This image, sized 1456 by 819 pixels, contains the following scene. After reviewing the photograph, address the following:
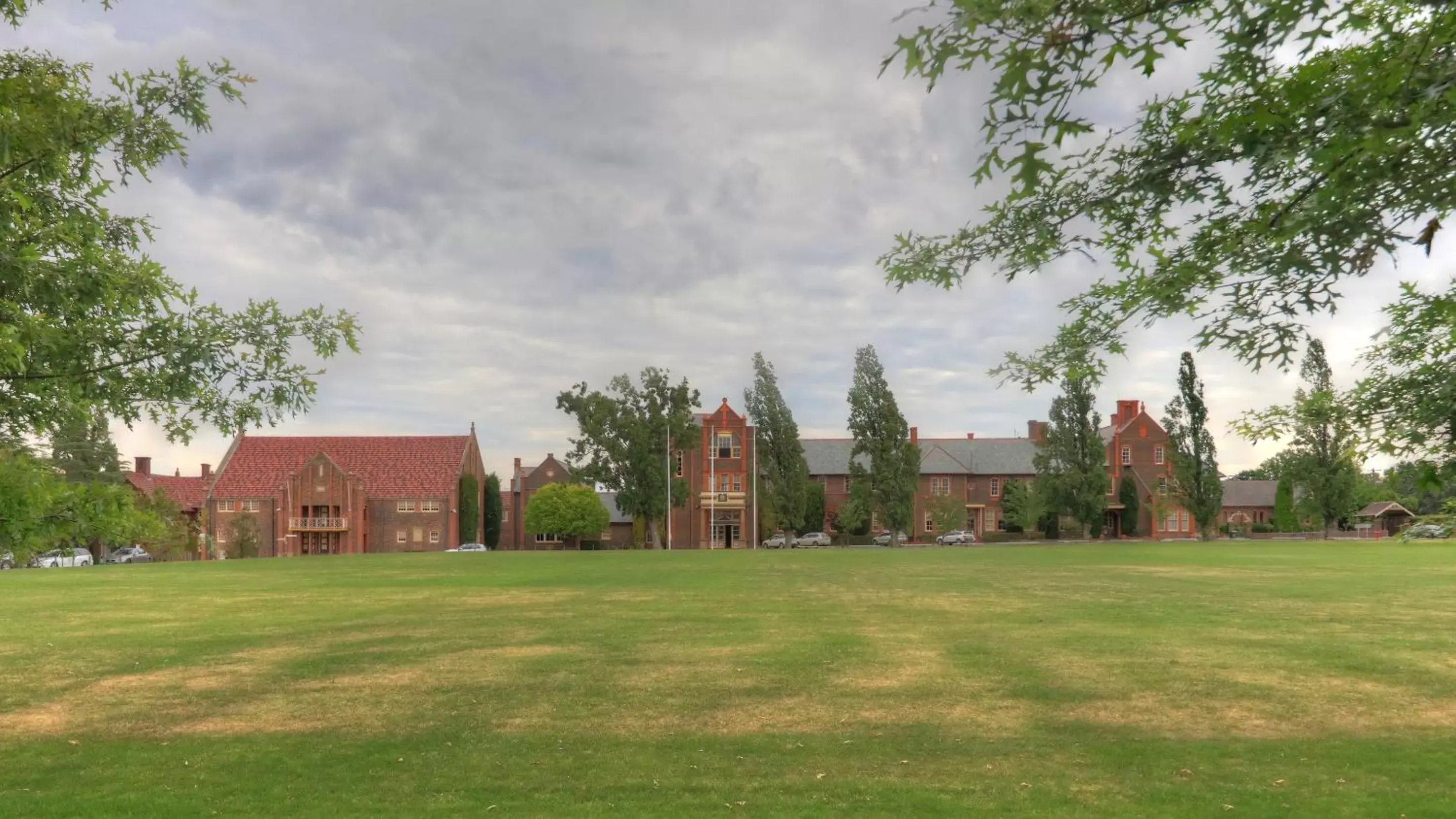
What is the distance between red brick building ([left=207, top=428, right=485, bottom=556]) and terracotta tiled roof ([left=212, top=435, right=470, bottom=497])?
82mm

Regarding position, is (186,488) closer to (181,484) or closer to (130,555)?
(181,484)

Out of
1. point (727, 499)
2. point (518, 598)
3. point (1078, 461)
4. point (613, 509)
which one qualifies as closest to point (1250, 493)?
point (1078, 461)

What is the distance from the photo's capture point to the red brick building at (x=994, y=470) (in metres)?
92.2

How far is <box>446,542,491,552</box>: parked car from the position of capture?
81812mm

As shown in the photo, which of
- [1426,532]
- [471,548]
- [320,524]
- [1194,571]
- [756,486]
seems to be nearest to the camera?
[1426,532]

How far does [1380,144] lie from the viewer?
17.3ft

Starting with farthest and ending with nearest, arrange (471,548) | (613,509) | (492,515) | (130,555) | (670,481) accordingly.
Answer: (613,509), (492,515), (471,548), (670,481), (130,555)

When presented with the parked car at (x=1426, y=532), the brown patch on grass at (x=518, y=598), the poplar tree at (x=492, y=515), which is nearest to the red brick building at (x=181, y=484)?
the poplar tree at (x=492, y=515)

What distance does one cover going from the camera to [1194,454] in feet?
260

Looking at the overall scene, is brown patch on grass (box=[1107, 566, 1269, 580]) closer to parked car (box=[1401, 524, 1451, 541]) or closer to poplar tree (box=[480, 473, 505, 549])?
parked car (box=[1401, 524, 1451, 541])

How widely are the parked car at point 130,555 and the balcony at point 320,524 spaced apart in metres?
11.7

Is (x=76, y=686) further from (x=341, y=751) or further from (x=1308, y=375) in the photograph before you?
(x=1308, y=375)

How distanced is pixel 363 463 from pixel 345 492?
6.61m

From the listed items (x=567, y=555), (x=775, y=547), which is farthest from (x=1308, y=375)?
(x=567, y=555)
